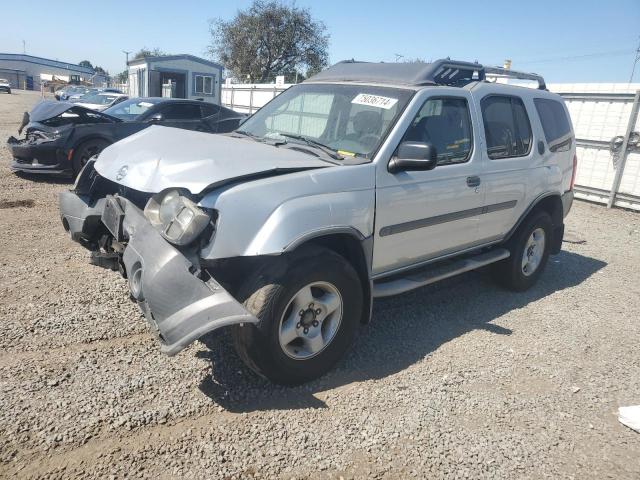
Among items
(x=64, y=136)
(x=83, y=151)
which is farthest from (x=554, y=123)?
(x=64, y=136)

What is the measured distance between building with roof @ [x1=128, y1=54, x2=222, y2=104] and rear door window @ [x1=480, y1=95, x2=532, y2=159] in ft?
69.5

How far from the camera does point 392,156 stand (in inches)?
139

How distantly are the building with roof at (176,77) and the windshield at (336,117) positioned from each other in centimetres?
2097

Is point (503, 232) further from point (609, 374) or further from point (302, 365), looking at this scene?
point (302, 365)

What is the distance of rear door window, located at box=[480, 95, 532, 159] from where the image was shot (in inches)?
176

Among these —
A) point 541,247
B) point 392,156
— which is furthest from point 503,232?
point 392,156

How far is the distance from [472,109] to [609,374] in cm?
246

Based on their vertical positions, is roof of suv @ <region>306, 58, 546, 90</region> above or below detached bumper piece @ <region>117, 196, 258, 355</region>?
above

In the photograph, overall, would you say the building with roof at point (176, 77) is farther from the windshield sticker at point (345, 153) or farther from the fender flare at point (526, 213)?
the windshield sticker at point (345, 153)

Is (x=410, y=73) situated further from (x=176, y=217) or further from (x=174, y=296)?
(x=174, y=296)

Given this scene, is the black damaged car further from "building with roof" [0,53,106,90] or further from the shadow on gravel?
"building with roof" [0,53,106,90]

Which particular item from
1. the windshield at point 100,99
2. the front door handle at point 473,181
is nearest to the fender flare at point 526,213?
the front door handle at point 473,181

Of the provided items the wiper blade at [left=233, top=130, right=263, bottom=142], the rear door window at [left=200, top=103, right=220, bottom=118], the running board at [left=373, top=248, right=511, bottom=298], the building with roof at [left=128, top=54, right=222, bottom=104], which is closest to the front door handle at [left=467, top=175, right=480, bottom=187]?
the running board at [left=373, top=248, right=511, bottom=298]

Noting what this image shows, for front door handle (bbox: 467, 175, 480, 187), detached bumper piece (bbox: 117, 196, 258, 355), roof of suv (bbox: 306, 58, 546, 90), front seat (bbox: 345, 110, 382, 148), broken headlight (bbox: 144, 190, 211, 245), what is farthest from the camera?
front door handle (bbox: 467, 175, 480, 187)
